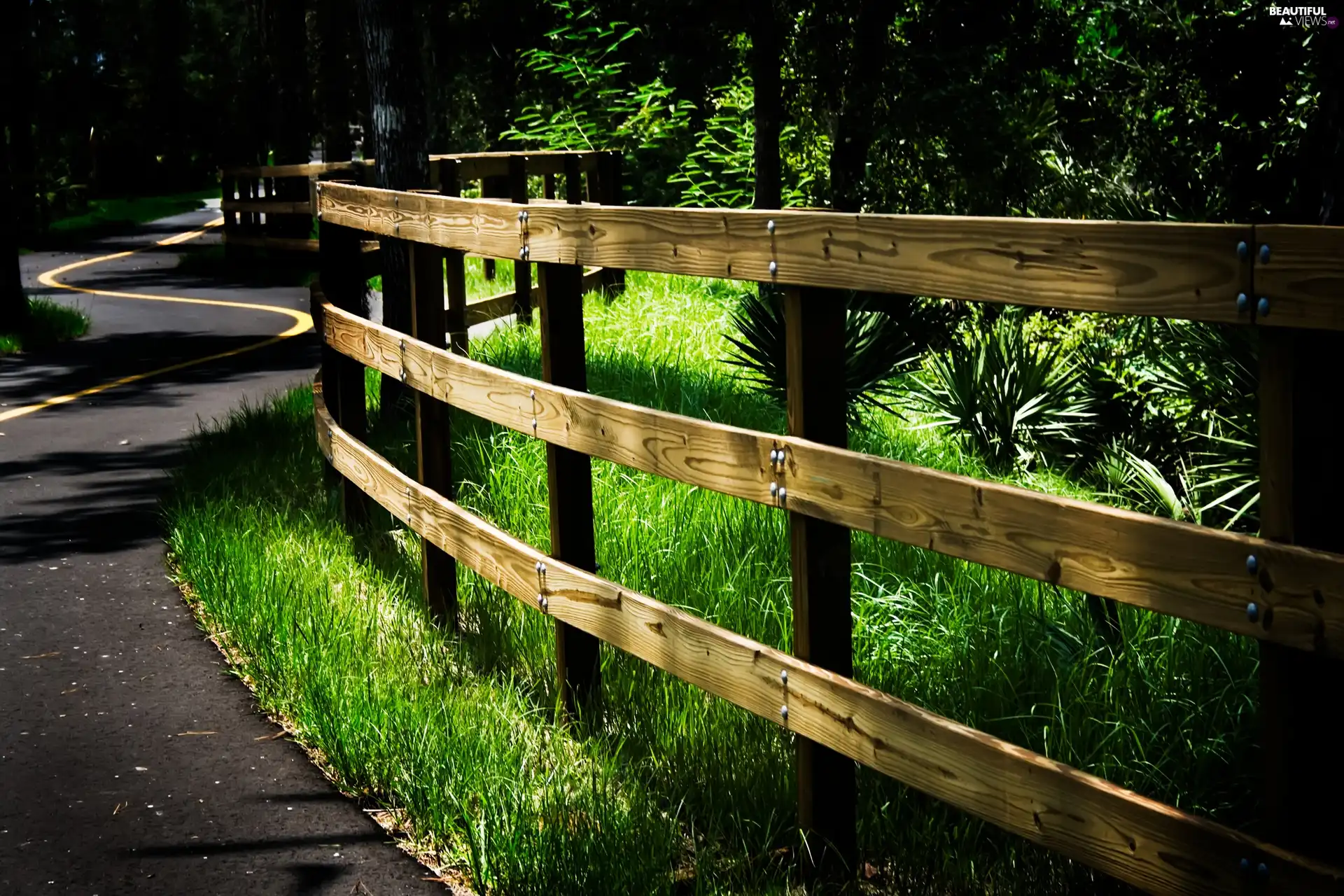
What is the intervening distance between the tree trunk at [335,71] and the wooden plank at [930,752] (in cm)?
2876

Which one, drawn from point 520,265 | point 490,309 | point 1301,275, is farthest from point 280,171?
point 1301,275

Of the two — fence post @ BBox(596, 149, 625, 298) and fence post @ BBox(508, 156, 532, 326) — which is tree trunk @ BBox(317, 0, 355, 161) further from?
fence post @ BBox(508, 156, 532, 326)

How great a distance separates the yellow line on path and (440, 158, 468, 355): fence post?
286 cm

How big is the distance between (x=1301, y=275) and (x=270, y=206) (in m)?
25.1

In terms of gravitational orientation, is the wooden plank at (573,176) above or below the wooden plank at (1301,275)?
above

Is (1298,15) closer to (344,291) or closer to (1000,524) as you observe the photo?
(344,291)

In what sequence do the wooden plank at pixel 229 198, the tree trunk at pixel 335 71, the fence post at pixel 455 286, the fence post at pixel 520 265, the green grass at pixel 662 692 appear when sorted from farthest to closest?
the tree trunk at pixel 335 71, the wooden plank at pixel 229 198, the fence post at pixel 520 265, the fence post at pixel 455 286, the green grass at pixel 662 692

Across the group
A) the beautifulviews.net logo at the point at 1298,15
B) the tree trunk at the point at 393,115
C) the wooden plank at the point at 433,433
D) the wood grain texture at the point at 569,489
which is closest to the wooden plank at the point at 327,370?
the tree trunk at the point at 393,115

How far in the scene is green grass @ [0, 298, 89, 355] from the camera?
16.1 meters

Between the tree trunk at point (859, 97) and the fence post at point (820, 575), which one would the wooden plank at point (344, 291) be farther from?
the tree trunk at point (859, 97)

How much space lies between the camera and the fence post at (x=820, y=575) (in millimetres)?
3588

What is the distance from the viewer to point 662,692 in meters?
4.93

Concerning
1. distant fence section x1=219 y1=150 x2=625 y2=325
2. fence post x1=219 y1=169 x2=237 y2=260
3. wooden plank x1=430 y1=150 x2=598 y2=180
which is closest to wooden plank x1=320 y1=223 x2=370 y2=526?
distant fence section x1=219 y1=150 x2=625 y2=325

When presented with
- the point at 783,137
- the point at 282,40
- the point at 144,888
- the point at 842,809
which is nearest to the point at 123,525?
the point at 144,888
